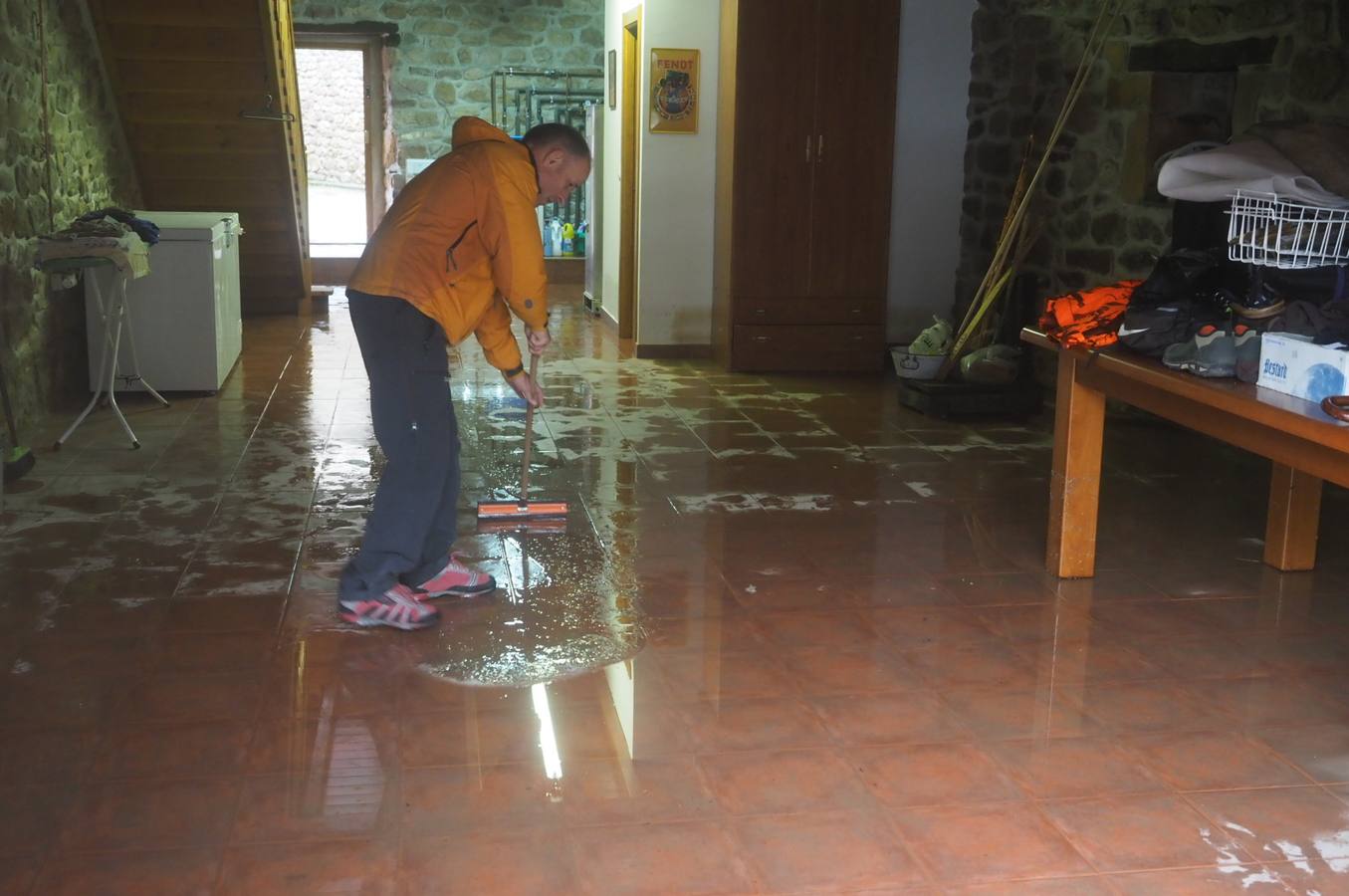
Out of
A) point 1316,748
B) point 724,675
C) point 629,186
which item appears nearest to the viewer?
point 1316,748

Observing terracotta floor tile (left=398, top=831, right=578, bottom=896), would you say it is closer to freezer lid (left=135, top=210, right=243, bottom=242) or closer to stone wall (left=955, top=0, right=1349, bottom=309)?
stone wall (left=955, top=0, right=1349, bottom=309)

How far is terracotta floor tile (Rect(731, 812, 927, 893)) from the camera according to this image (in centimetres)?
238

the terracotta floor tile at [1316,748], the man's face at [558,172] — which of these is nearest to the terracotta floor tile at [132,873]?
the man's face at [558,172]

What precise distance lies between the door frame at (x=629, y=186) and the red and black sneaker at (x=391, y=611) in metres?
4.95

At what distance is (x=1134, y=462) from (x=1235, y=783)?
2981 mm

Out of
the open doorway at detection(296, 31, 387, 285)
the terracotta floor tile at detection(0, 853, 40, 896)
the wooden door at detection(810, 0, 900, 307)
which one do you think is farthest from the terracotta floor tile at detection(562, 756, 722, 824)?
the open doorway at detection(296, 31, 387, 285)

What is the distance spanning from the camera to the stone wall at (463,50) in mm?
11883

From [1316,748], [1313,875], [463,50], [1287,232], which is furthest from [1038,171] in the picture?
[463,50]

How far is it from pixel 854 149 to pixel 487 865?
584cm

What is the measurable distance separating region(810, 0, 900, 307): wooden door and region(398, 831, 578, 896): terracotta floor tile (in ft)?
18.3

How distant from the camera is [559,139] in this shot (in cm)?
350

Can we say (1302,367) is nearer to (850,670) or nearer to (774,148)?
(850,670)

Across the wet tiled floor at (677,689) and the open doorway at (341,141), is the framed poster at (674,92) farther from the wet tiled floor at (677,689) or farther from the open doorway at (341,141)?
the open doorway at (341,141)

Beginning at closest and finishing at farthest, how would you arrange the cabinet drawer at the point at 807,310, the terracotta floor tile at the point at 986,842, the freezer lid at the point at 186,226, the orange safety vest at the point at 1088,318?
the terracotta floor tile at the point at 986,842, the orange safety vest at the point at 1088,318, the freezer lid at the point at 186,226, the cabinet drawer at the point at 807,310
